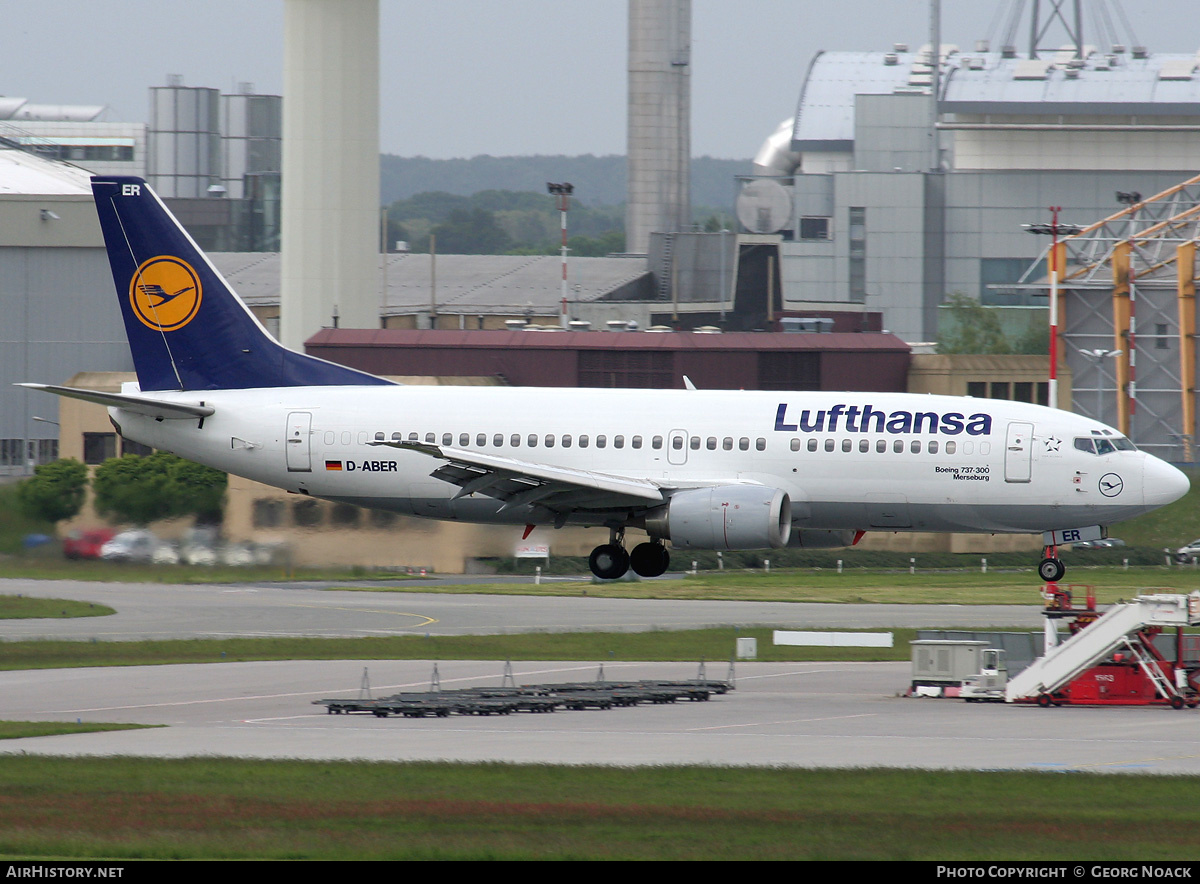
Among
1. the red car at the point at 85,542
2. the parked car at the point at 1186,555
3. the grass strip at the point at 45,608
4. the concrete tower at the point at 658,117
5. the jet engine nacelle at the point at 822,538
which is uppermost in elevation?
the concrete tower at the point at 658,117

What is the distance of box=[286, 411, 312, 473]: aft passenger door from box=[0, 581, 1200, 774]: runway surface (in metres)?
5.08

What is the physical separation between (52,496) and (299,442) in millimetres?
10468

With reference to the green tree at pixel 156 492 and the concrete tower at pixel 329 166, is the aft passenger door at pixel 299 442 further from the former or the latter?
the concrete tower at pixel 329 166

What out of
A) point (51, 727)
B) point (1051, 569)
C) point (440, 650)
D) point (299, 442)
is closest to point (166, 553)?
point (299, 442)

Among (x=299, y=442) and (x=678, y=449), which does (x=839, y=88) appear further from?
(x=299, y=442)

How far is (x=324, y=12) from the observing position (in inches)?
3098

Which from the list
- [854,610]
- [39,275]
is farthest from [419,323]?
[854,610]

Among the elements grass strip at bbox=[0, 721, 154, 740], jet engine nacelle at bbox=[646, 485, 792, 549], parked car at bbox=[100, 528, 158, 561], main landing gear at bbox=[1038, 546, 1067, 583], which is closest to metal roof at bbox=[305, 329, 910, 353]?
parked car at bbox=[100, 528, 158, 561]

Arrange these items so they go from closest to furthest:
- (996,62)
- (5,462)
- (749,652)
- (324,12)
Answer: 1. (749,652)
2. (324,12)
3. (5,462)
4. (996,62)

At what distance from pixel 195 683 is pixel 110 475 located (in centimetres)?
1256

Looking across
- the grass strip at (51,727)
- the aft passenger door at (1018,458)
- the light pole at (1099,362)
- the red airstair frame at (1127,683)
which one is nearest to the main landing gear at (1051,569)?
the aft passenger door at (1018,458)

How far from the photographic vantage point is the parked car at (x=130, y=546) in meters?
45.9

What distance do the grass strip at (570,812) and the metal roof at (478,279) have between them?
96.2 metres

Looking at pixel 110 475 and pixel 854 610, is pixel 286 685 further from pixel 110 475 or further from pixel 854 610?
pixel 854 610
